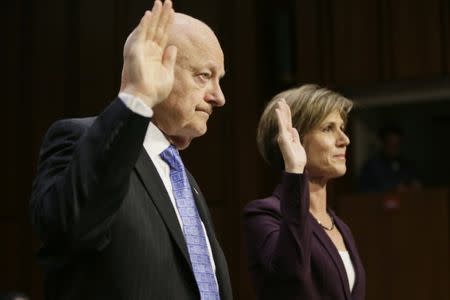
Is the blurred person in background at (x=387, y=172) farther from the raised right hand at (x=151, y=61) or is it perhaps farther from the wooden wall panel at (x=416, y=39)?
the raised right hand at (x=151, y=61)

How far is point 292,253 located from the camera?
167 cm

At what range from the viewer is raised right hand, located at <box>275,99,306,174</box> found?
1.72 meters

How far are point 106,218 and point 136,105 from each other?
157 millimetres

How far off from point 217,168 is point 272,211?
2.44 m

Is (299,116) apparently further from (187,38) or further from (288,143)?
(187,38)

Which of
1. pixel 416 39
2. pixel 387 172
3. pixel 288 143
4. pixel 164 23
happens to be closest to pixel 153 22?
pixel 164 23

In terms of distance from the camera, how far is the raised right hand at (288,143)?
1.72 m

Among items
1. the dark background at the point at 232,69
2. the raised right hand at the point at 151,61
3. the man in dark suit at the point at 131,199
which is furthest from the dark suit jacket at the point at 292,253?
the dark background at the point at 232,69

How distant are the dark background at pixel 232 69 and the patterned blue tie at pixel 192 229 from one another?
276 cm

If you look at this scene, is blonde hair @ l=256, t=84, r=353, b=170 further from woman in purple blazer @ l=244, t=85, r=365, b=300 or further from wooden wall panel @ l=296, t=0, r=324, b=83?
wooden wall panel @ l=296, t=0, r=324, b=83

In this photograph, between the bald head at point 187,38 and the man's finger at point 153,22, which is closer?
the man's finger at point 153,22

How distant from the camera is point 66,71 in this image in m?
4.48

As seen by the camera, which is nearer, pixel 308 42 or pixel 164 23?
pixel 164 23

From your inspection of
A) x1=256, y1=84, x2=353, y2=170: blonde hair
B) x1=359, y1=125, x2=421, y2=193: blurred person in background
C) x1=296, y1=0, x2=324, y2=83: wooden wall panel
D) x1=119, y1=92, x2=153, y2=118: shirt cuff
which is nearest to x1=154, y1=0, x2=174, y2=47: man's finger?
x1=119, y1=92, x2=153, y2=118: shirt cuff
